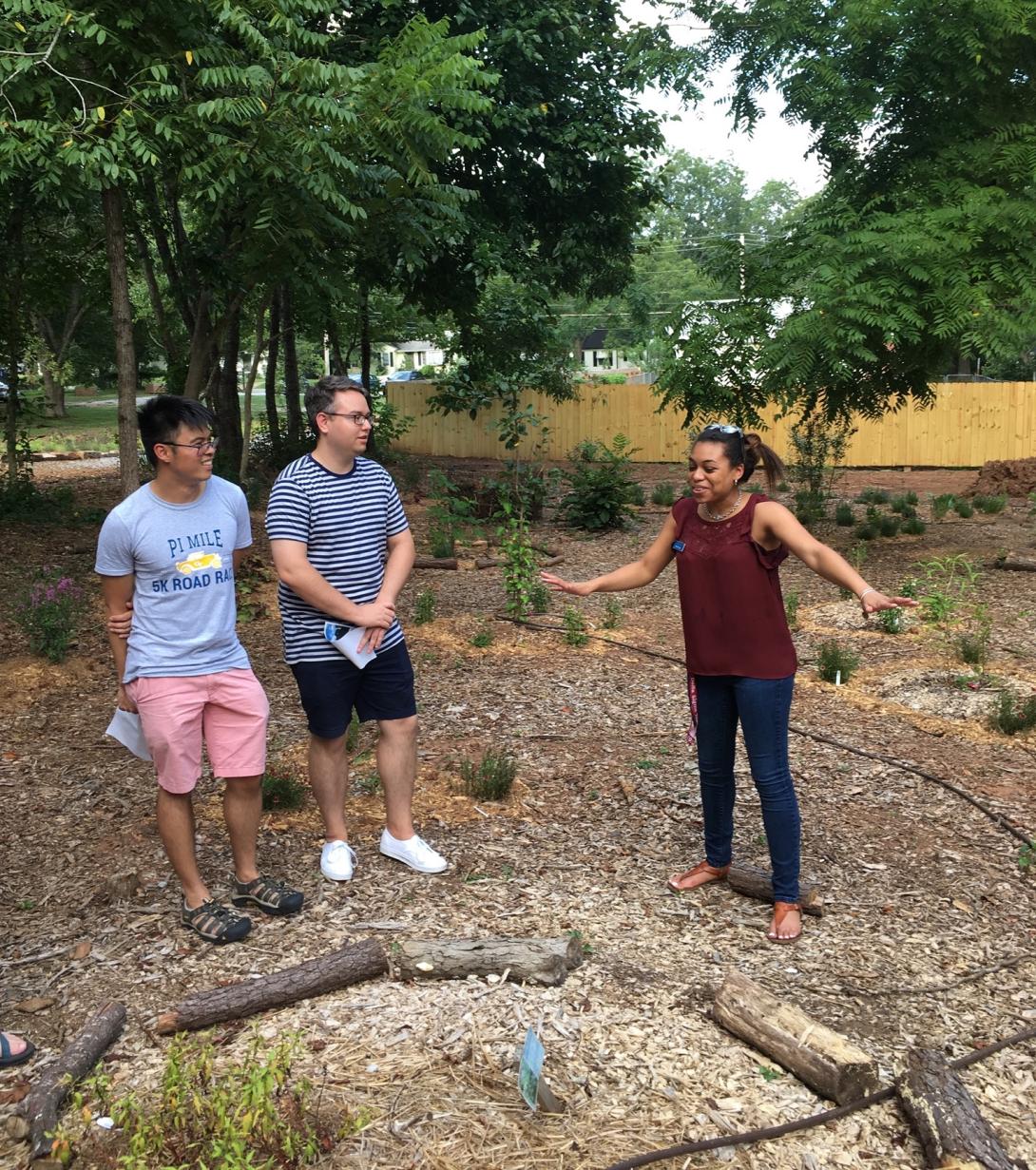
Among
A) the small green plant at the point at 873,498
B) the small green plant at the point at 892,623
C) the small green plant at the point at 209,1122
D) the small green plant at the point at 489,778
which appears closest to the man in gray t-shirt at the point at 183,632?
the small green plant at the point at 209,1122

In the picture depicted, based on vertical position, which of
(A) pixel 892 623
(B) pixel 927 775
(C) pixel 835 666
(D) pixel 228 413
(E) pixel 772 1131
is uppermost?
(D) pixel 228 413

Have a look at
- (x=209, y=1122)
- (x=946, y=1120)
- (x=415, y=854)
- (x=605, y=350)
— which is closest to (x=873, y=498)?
(x=415, y=854)

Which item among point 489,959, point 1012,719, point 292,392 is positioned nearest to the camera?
point 489,959

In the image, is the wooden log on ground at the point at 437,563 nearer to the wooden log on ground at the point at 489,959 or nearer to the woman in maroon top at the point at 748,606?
the woman in maroon top at the point at 748,606

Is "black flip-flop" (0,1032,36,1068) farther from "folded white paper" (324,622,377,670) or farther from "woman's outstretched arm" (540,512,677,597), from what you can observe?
"woman's outstretched arm" (540,512,677,597)

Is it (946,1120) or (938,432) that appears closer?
(946,1120)

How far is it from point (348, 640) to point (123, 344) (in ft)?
11.8

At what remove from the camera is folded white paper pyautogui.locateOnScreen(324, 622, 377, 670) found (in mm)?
3996

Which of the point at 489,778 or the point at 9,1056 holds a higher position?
the point at 489,778

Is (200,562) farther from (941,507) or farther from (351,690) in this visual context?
(941,507)

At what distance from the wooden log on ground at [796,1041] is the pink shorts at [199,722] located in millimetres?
1711

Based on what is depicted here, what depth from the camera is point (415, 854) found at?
432cm

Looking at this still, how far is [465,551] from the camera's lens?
11.8 meters

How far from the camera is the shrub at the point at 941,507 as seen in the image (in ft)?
45.8
